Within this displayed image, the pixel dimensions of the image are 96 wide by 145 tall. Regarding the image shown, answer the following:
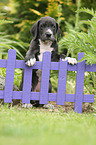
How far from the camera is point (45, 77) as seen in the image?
3.98 meters

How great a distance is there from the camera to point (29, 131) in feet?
6.51

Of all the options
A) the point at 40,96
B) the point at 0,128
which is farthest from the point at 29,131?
the point at 40,96

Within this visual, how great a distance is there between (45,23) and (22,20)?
457 cm

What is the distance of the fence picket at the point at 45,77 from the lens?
13.0ft

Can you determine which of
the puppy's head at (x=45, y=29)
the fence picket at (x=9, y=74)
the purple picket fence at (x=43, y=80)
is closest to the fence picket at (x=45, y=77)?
the purple picket fence at (x=43, y=80)

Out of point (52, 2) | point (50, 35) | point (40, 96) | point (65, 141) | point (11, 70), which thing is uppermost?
point (52, 2)

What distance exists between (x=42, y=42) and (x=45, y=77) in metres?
0.61

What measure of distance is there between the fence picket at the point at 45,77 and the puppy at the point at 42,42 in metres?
0.18

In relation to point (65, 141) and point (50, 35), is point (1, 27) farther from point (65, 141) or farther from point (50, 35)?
point (65, 141)

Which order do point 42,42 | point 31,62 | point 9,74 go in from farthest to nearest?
point 42,42
point 9,74
point 31,62

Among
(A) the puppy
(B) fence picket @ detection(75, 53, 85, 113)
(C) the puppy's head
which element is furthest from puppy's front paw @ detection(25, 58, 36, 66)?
(B) fence picket @ detection(75, 53, 85, 113)

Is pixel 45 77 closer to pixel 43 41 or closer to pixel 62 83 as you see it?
pixel 62 83

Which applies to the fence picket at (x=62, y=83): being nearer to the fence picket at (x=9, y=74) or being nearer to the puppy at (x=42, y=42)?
the puppy at (x=42, y=42)

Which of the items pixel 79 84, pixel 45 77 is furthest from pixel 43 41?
pixel 79 84
